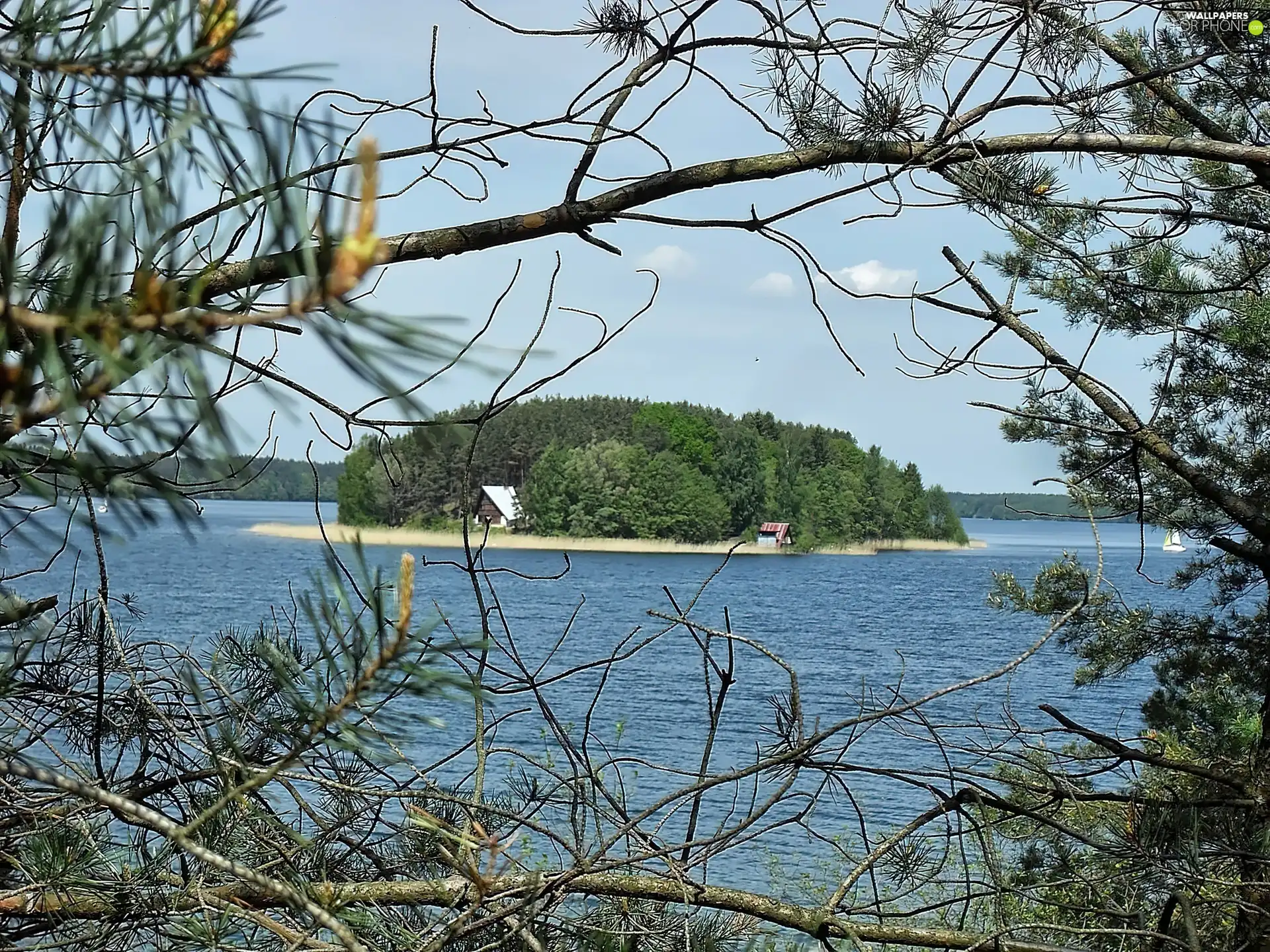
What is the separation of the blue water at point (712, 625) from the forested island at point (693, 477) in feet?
10.8

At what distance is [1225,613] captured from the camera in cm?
663

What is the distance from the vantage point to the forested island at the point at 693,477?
140ft

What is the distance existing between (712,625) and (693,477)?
105ft

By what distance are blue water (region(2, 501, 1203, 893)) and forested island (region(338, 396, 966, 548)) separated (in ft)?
10.8

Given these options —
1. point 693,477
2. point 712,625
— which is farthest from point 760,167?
point 693,477

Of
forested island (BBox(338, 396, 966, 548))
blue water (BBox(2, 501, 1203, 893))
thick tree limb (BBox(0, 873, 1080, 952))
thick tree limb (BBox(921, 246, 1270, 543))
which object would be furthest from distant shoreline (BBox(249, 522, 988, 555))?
thick tree limb (BBox(0, 873, 1080, 952))

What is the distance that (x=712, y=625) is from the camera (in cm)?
1634

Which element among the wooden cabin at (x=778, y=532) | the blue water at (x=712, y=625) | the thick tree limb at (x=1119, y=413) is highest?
the thick tree limb at (x=1119, y=413)

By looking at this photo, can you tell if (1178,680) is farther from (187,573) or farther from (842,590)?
(842,590)

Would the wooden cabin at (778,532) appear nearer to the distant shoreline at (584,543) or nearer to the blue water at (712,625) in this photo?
the distant shoreline at (584,543)

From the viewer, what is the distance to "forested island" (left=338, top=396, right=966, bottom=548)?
1683 inches

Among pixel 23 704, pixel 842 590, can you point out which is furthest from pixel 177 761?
pixel 842 590

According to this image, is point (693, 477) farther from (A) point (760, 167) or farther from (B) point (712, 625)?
(A) point (760, 167)

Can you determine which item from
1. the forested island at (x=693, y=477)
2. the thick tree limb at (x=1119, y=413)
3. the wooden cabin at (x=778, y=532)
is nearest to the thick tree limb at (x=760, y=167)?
the thick tree limb at (x=1119, y=413)
